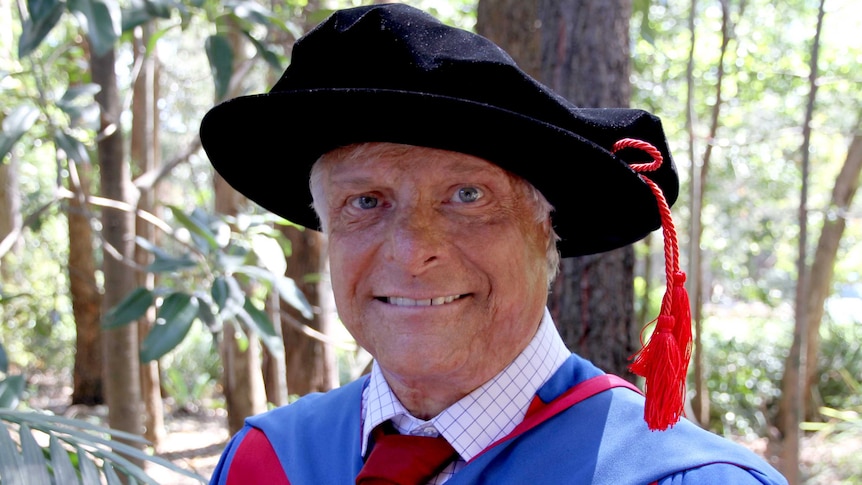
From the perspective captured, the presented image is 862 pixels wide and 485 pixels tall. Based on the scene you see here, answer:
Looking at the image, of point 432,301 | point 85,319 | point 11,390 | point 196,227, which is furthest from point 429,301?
point 85,319

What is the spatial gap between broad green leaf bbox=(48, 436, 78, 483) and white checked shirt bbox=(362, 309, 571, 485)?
497 mm

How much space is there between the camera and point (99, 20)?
2154 mm

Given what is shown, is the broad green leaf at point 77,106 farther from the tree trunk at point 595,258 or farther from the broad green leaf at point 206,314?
the tree trunk at point 595,258

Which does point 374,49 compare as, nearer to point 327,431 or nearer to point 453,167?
point 453,167

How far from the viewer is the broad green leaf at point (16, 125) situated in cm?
235

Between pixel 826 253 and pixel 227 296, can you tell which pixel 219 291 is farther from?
pixel 826 253

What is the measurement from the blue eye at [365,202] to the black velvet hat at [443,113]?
10cm

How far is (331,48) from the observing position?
120 cm

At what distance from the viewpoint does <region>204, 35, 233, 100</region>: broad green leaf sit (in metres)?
2.62

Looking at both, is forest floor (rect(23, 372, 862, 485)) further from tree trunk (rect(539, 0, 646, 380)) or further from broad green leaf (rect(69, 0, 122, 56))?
broad green leaf (rect(69, 0, 122, 56))

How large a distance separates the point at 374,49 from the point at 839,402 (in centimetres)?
894

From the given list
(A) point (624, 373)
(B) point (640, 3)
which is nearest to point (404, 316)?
(A) point (624, 373)

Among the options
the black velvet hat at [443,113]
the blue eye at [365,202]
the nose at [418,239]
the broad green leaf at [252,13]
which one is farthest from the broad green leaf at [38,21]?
the nose at [418,239]

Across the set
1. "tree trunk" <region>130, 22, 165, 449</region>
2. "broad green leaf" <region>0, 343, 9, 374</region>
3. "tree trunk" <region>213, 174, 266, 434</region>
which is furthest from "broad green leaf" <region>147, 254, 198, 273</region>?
"tree trunk" <region>213, 174, 266, 434</region>
